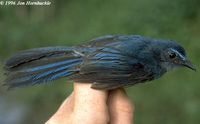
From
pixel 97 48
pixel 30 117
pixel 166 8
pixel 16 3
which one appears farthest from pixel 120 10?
pixel 97 48

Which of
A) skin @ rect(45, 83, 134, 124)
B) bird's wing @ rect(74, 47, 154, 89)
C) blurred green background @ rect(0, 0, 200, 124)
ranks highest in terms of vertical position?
bird's wing @ rect(74, 47, 154, 89)

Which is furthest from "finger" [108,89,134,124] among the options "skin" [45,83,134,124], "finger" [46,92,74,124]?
"finger" [46,92,74,124]

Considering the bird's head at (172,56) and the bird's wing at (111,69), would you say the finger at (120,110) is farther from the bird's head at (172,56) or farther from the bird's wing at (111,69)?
the bird's head at (172,56)

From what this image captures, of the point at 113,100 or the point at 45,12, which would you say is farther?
the point at 45,12

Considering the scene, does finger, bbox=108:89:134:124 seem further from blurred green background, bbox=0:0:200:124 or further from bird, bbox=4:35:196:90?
blurred green background, bbox=0:0:200:124

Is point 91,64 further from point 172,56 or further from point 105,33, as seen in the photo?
point 105,33

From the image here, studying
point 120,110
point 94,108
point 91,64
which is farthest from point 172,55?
point 94,108

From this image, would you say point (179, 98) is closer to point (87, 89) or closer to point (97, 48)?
point (97, 48)
